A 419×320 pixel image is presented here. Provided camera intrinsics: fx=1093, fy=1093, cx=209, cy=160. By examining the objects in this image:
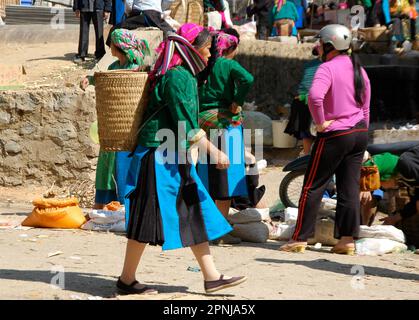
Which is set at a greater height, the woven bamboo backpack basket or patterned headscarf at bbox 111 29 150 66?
patterned headscarf at bbox 111 29 150 66

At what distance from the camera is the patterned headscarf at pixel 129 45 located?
27.8ft

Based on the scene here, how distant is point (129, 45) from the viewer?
8.57 metres

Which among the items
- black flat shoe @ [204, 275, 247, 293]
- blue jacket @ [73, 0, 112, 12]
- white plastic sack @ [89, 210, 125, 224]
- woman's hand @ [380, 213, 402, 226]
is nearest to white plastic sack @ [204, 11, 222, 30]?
blue jacket @ [73, 0, 112, 12]

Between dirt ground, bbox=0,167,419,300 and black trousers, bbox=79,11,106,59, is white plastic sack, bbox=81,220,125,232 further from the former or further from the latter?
black trousers, bbox=79,11,106,59

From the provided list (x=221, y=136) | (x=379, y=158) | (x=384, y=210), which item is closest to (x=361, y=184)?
(x=379, y=158)

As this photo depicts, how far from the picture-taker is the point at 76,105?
465 inches

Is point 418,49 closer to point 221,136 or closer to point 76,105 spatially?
point 76,105

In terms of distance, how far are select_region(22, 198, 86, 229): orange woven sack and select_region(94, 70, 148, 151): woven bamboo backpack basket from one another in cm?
286

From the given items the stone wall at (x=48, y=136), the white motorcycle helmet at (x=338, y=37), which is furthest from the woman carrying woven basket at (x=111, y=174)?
the stone wall at (x=48, y=136)

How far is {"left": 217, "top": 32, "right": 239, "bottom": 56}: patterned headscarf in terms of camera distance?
9.02 metres

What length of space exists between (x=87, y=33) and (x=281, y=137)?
9.86ft

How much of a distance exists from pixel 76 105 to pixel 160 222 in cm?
544

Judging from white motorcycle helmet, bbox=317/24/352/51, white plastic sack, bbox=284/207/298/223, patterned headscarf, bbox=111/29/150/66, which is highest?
white motorcycle helmet, bbox=317/24/352/51

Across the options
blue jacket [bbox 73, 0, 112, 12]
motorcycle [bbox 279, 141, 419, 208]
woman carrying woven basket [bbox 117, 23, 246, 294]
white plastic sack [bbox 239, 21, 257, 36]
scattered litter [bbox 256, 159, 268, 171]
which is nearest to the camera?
woman carrying woven basket [bbox 117, 23, 246, 294]
